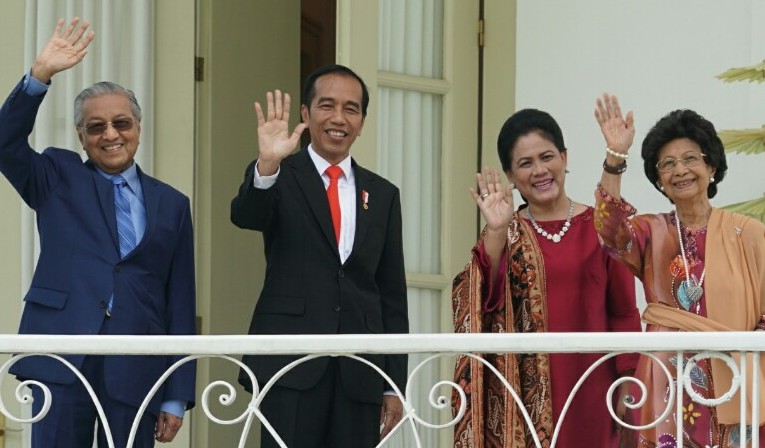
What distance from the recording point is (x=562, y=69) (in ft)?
21.7

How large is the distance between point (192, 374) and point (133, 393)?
24 centimetres

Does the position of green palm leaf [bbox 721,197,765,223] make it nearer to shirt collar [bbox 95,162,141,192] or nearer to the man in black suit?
the man in black suit

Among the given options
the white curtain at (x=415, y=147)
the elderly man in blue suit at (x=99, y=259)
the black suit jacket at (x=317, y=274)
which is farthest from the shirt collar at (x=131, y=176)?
the white curtain at (x=415, y=147)

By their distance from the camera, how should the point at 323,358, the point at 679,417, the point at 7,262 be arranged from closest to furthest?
the point at 679,417, the point at 323,358, the point at 7,262

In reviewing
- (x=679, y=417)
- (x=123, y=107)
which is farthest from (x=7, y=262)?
(x=679, y=417)

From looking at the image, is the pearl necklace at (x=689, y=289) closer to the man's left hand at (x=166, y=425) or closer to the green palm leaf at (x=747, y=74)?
the green palm leaf at (x=747, y=74)

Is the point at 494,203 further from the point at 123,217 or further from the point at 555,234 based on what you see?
the point at 123,217

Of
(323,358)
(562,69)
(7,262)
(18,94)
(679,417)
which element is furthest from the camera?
(562,69)

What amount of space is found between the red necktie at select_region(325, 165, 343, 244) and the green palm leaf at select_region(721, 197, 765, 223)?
51.1 inches

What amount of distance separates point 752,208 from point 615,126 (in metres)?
0.90

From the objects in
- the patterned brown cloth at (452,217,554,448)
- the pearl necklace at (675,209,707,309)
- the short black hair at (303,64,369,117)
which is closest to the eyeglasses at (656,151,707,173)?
the pearl necklace at (675,209,707,309)

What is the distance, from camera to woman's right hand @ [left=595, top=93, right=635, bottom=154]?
15.9 ft

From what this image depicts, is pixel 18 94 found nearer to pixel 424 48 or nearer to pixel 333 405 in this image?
pixel 333 405

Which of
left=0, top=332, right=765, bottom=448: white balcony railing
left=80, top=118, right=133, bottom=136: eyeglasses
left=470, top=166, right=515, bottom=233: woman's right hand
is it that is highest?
left=80, top=118, right=133, bottom=136: eyeglasses
